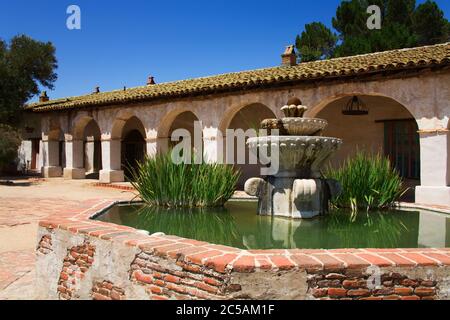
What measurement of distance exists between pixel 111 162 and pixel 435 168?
11.5m

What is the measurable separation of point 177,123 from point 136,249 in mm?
14161

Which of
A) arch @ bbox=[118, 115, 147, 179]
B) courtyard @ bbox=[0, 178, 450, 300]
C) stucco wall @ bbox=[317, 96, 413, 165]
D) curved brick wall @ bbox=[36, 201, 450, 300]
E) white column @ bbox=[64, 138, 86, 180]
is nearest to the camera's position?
curved brick wall @ bbox=[36, 201, 450, 300]

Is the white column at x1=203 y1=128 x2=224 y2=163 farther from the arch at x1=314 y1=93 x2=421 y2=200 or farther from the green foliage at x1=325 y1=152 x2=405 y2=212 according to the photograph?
the green foliage at x1=325 y1=152 x2=405 y2=212

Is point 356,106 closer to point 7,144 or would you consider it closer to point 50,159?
point 50,159

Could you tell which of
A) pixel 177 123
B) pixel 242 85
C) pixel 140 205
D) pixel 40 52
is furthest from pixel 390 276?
pixel 40 52

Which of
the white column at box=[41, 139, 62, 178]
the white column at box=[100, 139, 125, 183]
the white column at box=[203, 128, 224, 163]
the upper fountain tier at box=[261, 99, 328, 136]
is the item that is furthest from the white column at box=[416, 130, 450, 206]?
the white column at box=[41, 139, 62, 178]

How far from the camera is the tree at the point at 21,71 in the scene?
18500mm

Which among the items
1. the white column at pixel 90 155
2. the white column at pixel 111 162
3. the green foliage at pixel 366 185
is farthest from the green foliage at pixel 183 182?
the white column at pixel 90 155

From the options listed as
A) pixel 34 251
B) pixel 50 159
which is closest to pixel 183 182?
pixel 34 251

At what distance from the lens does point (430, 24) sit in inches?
872

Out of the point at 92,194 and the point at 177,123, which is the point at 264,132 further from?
the point at 177,123

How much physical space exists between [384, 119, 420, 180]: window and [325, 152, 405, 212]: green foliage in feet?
20.9

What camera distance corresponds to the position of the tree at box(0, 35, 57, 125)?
1850 centimetres
